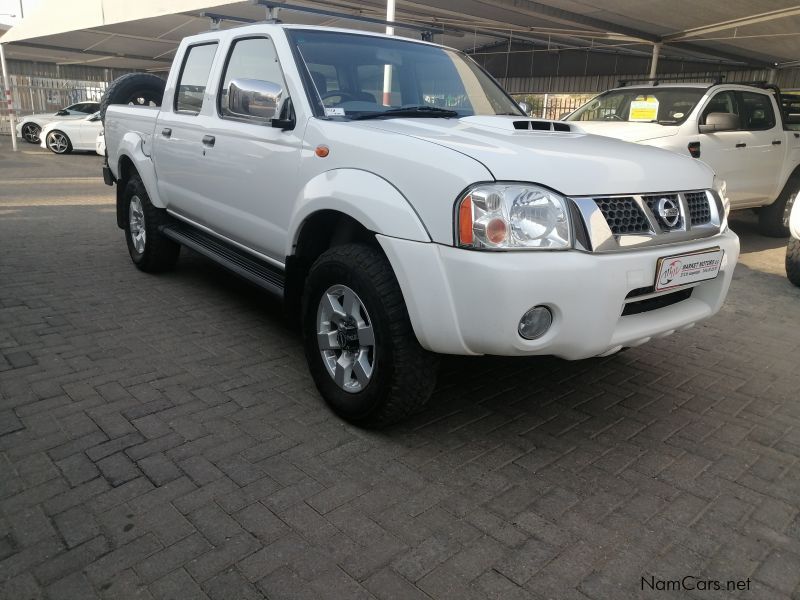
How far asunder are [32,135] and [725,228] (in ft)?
76.1

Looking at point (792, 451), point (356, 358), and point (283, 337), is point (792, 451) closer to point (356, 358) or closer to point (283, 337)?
point (356, 358)

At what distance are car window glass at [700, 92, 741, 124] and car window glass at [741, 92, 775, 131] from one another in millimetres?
224

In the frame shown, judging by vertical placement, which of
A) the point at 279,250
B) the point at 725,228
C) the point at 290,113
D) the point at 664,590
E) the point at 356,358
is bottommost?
the point at 664,590

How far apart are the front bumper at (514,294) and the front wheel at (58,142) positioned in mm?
19079

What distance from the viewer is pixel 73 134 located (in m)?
18.3

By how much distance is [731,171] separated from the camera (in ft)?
25.1

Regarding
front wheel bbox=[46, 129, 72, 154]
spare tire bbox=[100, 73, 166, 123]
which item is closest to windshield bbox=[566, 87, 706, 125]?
spare tire bbox=[100, 73, 166, 123]

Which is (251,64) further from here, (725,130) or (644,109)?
(725,130)

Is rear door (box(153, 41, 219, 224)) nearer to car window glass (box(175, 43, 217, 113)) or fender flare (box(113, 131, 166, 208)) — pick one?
car window glass (box(175, 43, 217, 113))

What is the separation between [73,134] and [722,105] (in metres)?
17.2

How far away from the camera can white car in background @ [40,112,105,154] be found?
720 inches

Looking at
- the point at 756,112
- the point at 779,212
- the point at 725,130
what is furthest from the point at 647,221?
the point at 779,212

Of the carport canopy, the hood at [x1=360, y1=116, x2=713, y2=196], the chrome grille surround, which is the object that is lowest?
the chrome grille surround

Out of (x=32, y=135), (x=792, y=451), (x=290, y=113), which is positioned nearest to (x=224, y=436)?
(x=290, y=113)
